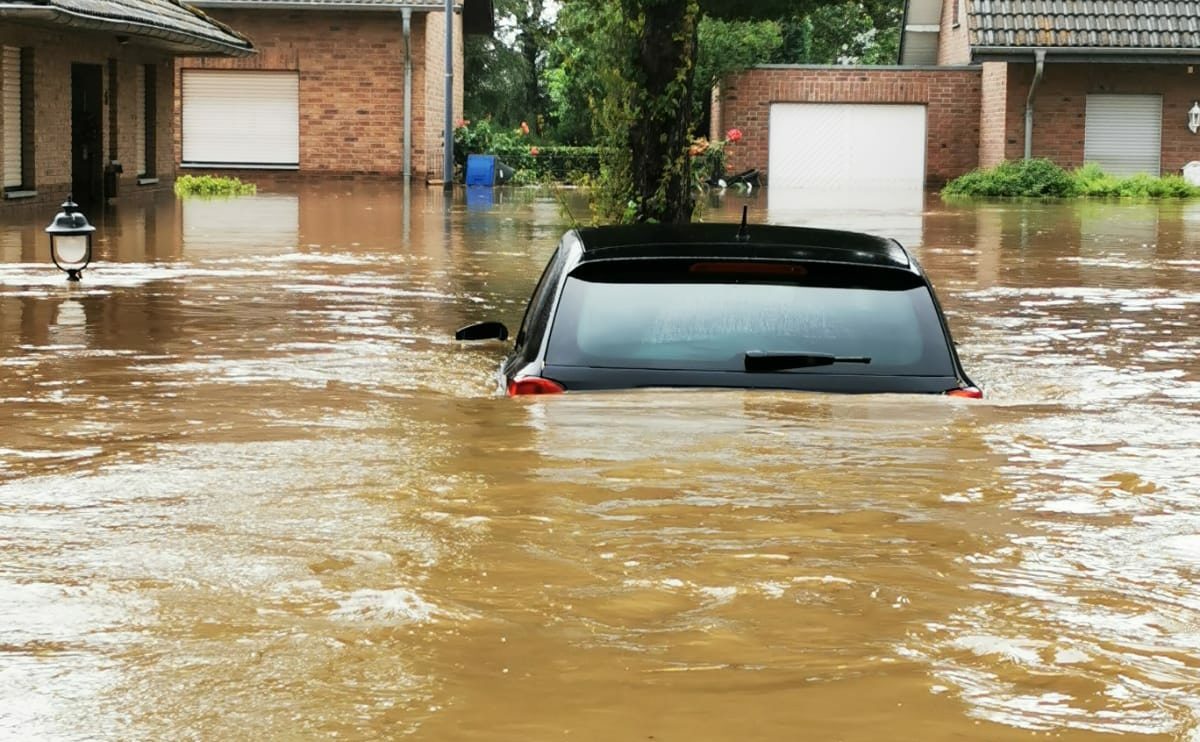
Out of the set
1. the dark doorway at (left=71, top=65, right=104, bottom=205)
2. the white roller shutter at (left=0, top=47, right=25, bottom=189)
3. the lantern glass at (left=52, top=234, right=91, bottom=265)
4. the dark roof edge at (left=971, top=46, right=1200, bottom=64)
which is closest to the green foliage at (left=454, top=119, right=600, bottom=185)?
the dark roof edge at (left=971, top=46, right=1200, bottom=64)

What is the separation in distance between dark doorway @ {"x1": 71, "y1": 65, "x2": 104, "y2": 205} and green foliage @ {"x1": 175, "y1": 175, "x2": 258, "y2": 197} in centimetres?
463

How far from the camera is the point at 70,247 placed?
665 inches

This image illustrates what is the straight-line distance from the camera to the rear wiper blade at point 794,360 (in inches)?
273

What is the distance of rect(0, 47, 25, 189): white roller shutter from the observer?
27.9m

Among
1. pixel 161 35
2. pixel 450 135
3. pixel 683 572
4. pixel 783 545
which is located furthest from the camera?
pixel 450 135

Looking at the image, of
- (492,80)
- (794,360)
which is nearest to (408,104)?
(492,80)

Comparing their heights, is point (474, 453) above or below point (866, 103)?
below

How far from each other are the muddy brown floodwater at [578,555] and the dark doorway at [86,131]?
833 inches

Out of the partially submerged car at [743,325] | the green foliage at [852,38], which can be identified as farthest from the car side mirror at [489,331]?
the green foliage at [852,38]

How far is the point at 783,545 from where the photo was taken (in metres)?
5.92

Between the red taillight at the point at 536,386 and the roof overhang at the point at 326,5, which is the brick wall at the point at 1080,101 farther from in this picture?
the red taillight at the point at 536,386

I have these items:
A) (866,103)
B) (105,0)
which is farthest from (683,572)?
(866,103)

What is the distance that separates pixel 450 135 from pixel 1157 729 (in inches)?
1508

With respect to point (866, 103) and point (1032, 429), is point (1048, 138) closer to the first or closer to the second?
point (866, 103)
